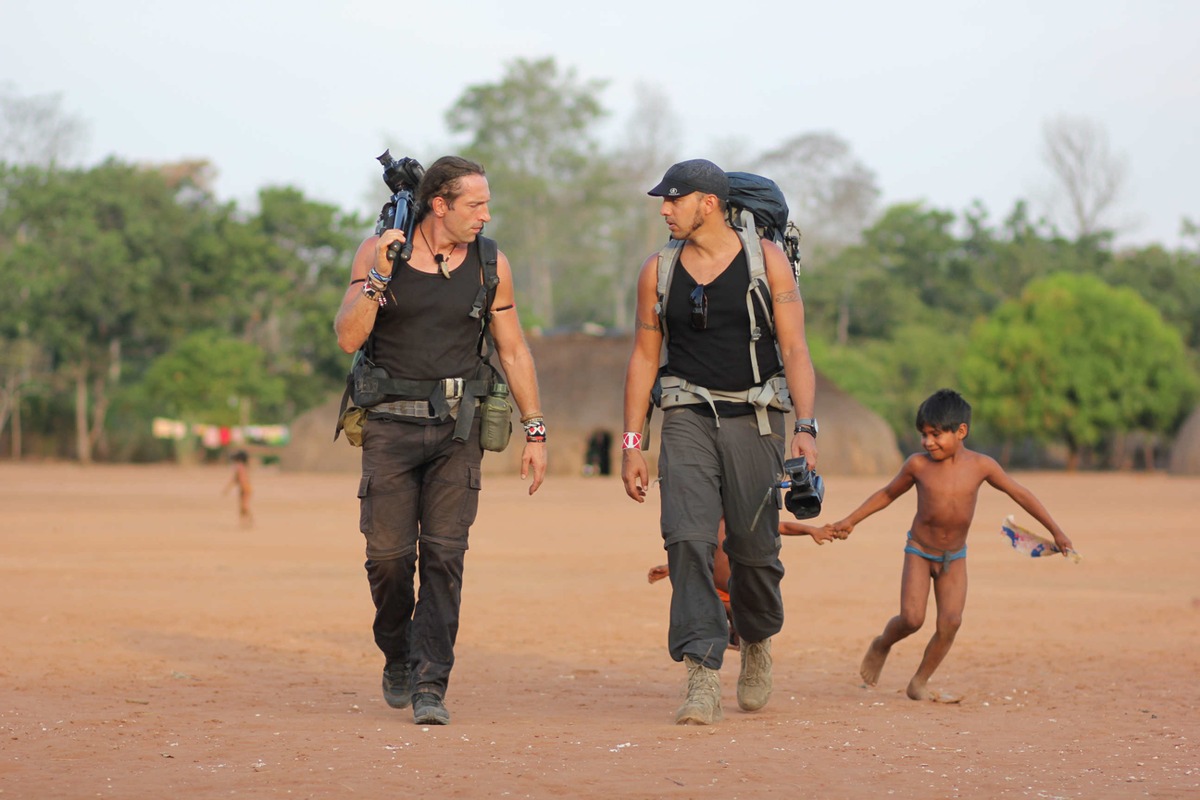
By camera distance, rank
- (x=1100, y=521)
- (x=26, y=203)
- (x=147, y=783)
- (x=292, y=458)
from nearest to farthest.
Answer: (x=147, y=783)
(x=1100, y=521)
(x=292, y=458)
(x=26, y=203)

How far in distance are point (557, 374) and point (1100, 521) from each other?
21.8m

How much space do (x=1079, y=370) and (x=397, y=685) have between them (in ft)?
139

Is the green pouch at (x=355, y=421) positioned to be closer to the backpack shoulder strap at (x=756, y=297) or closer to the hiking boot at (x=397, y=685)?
the hiking boot at (x=397, y=685)

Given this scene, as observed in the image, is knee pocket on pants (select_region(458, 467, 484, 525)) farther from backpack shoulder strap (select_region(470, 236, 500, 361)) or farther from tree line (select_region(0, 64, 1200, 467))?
tree line (select_region(0, 64, 1200, 467))

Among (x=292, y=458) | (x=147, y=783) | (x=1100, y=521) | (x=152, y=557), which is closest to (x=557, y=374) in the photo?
(x=292, y=458)

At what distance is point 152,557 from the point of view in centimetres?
1576

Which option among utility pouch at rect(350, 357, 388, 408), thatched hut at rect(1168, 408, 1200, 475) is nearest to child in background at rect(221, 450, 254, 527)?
utility pouch at rect(350, 357, 388, 408)

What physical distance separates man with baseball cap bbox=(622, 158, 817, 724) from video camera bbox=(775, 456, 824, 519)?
4.6 inches

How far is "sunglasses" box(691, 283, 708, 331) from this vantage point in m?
6.41

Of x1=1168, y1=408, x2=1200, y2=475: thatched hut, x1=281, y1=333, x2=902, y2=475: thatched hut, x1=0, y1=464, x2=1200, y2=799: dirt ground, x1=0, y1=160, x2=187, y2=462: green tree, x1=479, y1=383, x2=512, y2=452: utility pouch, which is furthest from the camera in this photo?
x1=0, y1=160, x2=187, y2=462: green tree

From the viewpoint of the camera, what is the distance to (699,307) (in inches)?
252

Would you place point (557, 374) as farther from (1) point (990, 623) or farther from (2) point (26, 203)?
(1) point (990, 623)

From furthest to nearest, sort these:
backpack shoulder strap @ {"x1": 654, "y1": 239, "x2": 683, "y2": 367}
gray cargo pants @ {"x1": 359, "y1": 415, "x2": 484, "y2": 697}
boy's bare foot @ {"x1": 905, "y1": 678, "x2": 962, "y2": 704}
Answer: boy's bare foot @ {"x1": 905, "y1": 678, "x2": 962, "y2": 704}
backpack shoulder strap @ {"x1": 654, "y1": 239, "x2": 683, "y2": 367}
gray cargo pants @ {"x1": 359, "y1": 415, "x2": 484, "y2": 697}

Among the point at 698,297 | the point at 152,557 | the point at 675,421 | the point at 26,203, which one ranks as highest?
the point at 26,203
